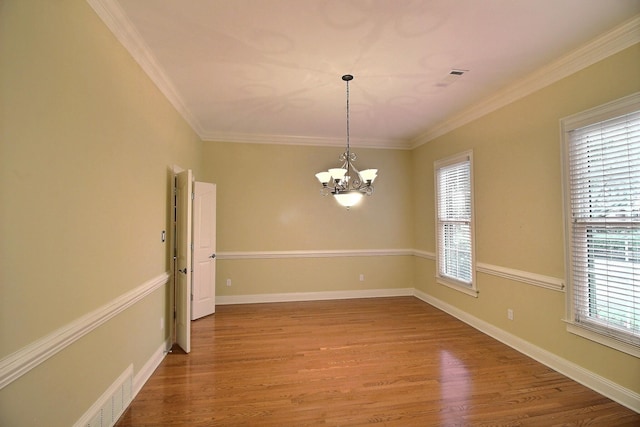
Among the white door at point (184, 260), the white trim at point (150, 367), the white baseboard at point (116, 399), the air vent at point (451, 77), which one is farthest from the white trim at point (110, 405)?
the air vent at point (451, 77)

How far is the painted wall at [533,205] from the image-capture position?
246 cm

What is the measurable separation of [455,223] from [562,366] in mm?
2122

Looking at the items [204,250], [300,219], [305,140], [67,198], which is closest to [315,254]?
[300,219]

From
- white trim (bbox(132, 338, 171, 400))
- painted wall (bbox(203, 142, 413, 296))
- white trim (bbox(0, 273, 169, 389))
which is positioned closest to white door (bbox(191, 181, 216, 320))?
painted wall (bbox(203, 142, 413, 296))

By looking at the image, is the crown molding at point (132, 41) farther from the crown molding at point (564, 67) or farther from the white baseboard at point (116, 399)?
the crown molding at point (564, 67)

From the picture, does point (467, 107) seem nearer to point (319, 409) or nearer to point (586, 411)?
point (586, 411)

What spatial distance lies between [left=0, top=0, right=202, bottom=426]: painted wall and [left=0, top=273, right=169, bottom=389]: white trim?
0.11ft

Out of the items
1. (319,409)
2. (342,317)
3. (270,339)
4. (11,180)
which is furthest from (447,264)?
(11,180)

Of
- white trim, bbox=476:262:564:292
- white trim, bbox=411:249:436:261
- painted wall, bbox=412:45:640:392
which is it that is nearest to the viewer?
painted wall, bbox=412:45:640:392

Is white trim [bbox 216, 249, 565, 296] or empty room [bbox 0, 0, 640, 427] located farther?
white trim [bbox 216, 249, 565, 296]

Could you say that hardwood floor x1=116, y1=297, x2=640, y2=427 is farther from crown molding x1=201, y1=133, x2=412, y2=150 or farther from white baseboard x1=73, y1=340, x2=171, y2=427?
crown molding x1=201, y1=133, x2=412, y2=150

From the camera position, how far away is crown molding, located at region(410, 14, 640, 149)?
228 centimetres

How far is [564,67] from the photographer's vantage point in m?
2.75

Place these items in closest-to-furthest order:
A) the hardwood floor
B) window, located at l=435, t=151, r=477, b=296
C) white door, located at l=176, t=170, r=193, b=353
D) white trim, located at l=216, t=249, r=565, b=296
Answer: the hardwood floor < white door, located at l=176, t=170, r=193, b=353 < white trim, located at l=216, t=249, r=565, b=296 < window, located at l=435, t=151, r=477, b=296
